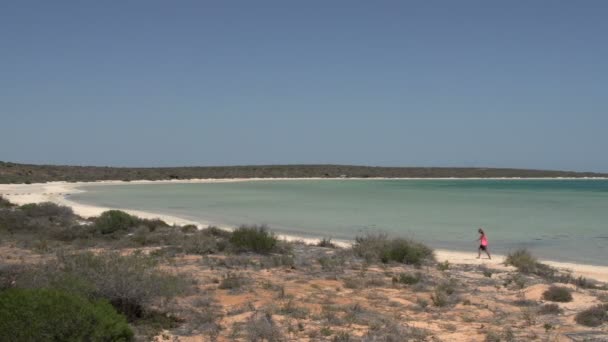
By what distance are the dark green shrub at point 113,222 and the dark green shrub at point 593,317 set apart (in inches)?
566

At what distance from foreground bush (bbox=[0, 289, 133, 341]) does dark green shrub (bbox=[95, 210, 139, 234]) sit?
42.3 feet

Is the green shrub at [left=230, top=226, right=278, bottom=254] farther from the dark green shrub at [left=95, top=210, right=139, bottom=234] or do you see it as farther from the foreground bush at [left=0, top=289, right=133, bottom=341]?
the foreground bush at [left=0, top=289, right=133, bottom=341]

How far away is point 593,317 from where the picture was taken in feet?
27.5

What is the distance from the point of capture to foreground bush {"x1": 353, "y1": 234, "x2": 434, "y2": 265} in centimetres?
1405

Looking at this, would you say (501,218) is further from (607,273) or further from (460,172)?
(460,172)

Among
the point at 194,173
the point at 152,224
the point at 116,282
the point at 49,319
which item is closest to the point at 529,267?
the point at 116,282

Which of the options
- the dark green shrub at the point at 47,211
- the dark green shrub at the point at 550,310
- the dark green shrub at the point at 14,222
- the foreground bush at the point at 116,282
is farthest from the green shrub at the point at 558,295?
the dark green shrub at the point at 47,211

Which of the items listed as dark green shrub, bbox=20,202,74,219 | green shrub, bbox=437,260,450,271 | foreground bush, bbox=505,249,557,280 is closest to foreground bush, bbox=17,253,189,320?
green shrub, bbox=437,260,450,271

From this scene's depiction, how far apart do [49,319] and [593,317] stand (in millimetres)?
7437

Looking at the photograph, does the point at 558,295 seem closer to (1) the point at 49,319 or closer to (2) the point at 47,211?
(1) the point at 49,319

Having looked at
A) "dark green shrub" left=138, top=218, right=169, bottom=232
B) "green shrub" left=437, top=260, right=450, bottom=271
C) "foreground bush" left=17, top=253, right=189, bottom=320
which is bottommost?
"green shrub" left=437, top=260, right=450, bottom=271

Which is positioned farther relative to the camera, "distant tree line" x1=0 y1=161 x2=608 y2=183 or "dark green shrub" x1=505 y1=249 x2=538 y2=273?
"distant tree line" x1=0 y1=161 x2=608 y2=183

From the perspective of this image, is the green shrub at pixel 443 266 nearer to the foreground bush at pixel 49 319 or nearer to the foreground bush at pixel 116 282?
the foreground bush at pixel 116 282

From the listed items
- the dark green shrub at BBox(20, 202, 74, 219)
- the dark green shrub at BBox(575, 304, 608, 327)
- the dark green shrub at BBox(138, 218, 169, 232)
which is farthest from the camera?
the dark green shrub at BBox(20, 202, 74, 219)
